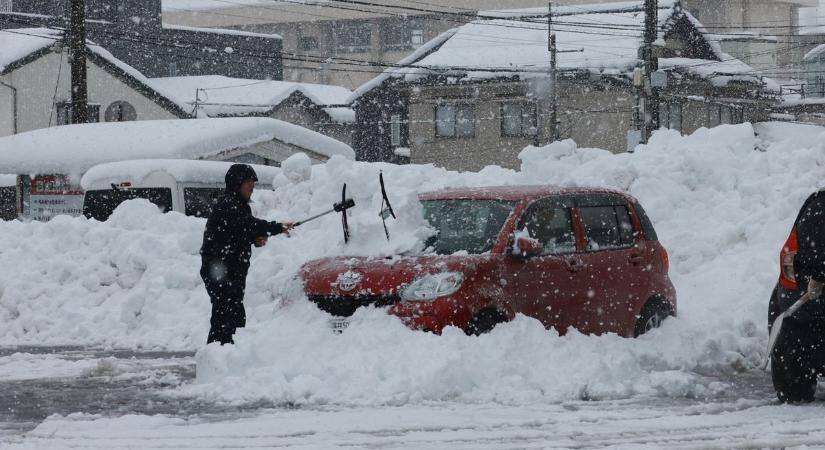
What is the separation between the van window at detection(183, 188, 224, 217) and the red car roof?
1282 cm

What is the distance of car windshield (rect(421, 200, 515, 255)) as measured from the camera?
30.5 feet

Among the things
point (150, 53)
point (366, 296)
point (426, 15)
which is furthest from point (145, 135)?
point (426, 15)

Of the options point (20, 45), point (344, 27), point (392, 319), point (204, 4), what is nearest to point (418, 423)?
point (392, 319)

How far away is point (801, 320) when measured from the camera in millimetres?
7754

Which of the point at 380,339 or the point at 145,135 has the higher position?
the point at 145,135

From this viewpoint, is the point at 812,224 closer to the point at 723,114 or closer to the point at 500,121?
the point at 500,121

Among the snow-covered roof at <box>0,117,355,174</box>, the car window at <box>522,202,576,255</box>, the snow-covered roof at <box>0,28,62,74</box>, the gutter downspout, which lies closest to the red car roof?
the car window at <box>522,202,576,255</box>

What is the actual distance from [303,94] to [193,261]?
151 ft

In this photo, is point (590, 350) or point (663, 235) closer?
point (590, 350)

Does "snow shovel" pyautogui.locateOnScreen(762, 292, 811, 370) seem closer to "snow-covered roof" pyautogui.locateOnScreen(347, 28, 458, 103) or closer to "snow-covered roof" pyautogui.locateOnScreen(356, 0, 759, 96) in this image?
"snow-covered roof" pyautogui.locateOnScreen(356, 0, 759, 96)

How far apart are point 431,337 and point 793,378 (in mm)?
2448

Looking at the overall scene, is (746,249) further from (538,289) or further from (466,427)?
(466,427)

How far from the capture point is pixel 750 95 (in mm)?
53406

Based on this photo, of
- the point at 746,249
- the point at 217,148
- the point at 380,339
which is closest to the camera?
the point at 380,339
